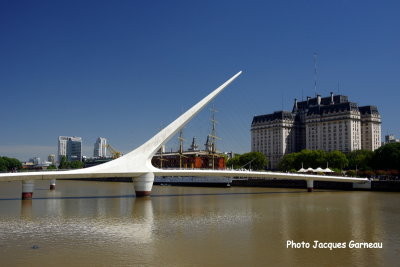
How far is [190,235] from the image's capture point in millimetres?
13844

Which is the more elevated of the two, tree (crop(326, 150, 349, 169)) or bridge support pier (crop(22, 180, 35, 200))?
tree (crop(326, 150, 349, 169))

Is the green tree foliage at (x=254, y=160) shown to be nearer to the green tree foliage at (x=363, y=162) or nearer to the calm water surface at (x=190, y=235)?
the green tree foliage at (x=363, y=162)

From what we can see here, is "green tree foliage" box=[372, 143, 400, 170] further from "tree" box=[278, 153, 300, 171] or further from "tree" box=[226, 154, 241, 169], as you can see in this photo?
"tree" box=[226, 154, 241, 169]

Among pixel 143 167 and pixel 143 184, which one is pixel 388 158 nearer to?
pixel 143 184

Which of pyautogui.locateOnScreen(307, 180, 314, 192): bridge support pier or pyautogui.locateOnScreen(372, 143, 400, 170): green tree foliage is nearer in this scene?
pyautogui.locateOnScreen(307, 180, 314, 192): bridge support pier

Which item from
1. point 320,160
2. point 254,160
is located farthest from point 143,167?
point 254,160

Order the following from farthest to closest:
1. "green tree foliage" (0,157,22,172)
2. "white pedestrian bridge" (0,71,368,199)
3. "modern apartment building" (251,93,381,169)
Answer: "green tree foliage" (0,157,22,172) → "modern apartment building" (251,93,381,169) → "white pedestrian bridge" (0,71,368,199)

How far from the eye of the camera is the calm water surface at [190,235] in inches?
418

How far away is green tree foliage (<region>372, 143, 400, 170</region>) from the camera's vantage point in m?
43.9

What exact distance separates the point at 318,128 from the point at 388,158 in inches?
1501

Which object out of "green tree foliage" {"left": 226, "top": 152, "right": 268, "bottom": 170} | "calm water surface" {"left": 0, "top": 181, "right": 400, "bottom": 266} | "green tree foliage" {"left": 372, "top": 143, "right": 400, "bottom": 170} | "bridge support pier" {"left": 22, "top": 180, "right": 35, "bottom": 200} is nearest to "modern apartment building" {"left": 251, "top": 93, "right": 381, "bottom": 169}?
"green tree foliage" {"left": 226, "top": 152, "right": 268, "bottom": 170}

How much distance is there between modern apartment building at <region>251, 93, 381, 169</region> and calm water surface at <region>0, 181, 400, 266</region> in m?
58.8

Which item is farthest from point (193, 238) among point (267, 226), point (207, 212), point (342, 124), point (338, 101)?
point (338, 101)

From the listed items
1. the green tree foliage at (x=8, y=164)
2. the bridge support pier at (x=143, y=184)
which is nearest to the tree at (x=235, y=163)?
the green tree foliage at (x=8, y=164)
